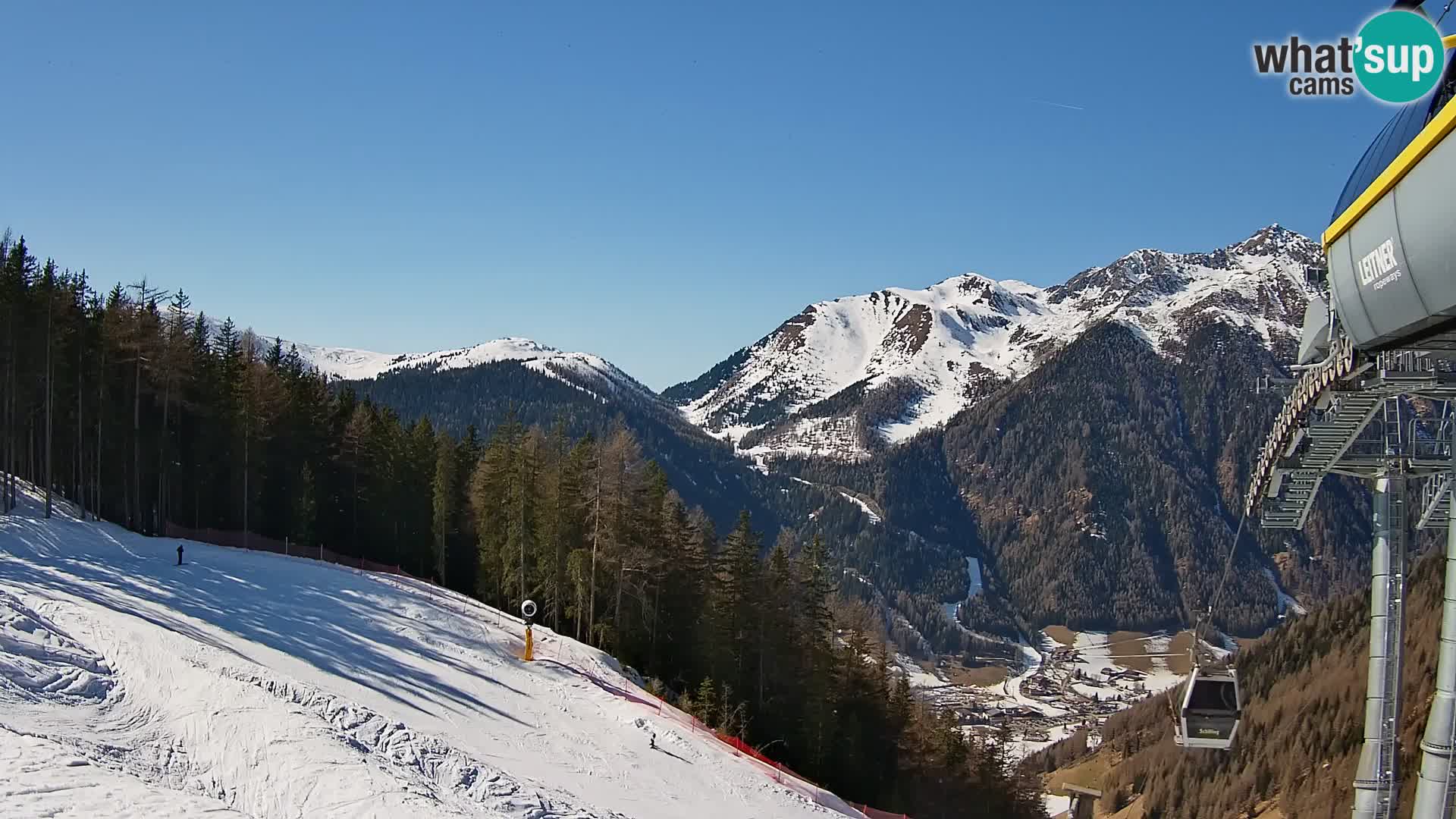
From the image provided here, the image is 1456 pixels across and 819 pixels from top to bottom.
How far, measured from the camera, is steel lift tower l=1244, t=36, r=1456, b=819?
575 cm

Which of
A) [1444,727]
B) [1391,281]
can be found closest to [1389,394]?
[1444,727]

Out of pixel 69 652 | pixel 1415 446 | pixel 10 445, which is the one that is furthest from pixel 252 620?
pixel 1415 446

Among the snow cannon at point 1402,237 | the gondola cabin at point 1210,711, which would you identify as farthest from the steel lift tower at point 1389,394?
the gondola cabin at point 1210,711

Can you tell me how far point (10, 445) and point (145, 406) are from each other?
746 centimetres

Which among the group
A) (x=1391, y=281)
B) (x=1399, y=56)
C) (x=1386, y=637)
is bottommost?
(x=1386, y=637)

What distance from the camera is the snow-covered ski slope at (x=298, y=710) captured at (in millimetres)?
16156

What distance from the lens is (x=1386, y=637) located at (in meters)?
12.8

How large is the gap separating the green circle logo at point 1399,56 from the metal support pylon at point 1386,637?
6.81m

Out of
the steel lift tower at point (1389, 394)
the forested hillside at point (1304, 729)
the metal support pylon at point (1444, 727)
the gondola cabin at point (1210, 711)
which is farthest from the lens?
the forested hillside at point (1304, 729)

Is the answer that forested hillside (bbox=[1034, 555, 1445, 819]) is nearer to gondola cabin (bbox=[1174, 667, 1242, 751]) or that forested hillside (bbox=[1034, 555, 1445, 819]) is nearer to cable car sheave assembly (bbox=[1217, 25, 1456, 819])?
cable car sheave assembly (bbox=[1217, 25, 1456, 819])

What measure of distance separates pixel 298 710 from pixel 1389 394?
755 inches

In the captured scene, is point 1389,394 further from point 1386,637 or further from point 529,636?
point 529,636

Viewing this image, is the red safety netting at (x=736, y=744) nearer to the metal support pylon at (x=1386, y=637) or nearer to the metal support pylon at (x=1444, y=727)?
the metal support pylon at (x=1386, y=637)

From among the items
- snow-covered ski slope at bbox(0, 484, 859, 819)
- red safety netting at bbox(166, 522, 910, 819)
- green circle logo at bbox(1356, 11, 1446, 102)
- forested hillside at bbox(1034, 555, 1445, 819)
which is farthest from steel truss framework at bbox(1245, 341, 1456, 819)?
red safety netting at bbox(166, 522, 910, 819)
